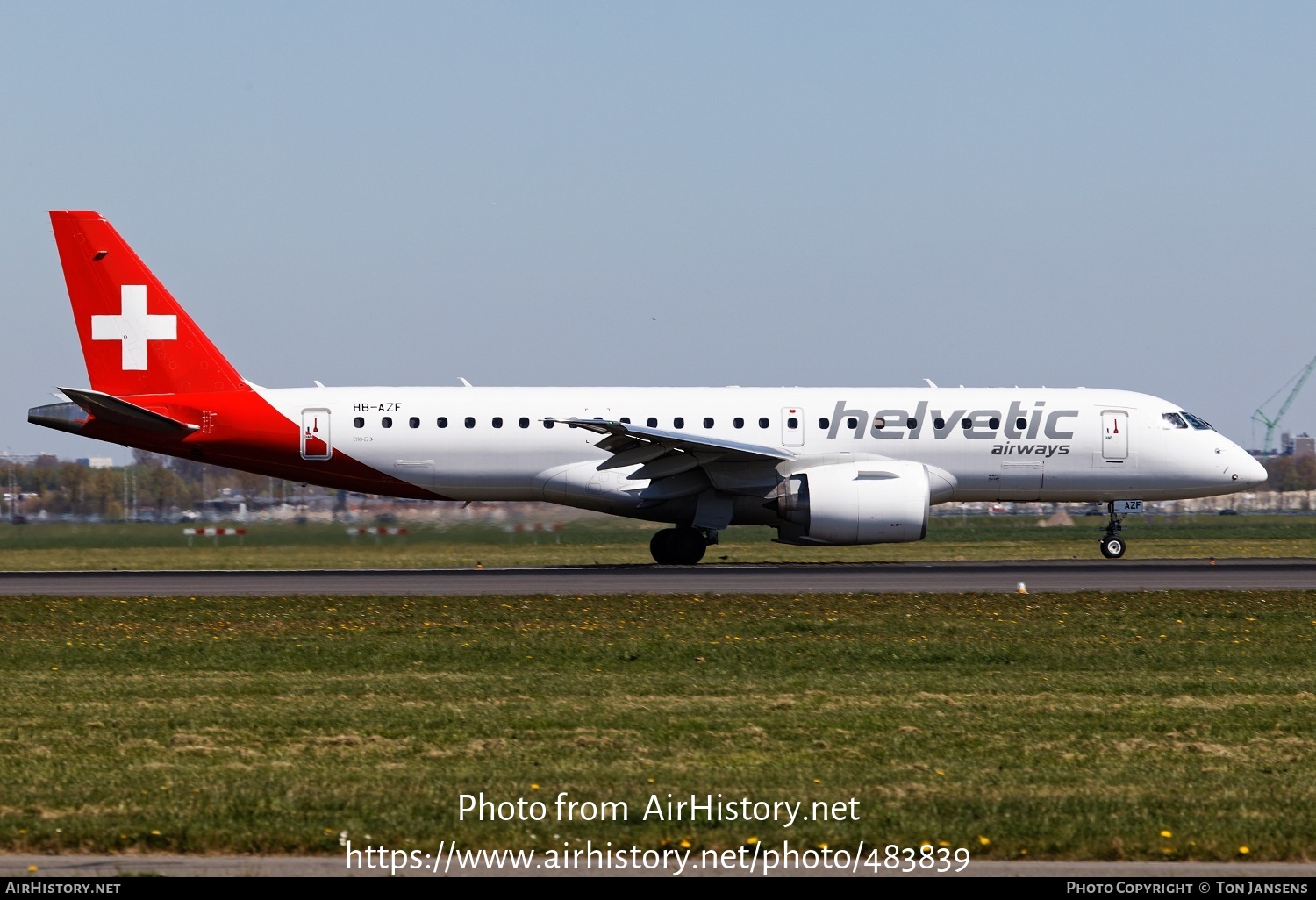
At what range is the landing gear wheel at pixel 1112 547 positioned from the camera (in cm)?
3120

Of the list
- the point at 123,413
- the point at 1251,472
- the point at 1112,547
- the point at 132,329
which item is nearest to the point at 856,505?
the point at 1112,547

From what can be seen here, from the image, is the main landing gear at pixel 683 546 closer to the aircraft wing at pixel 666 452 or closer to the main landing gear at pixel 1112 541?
the aircraft wing at pixel 666 452

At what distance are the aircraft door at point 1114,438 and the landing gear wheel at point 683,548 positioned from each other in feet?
28.7

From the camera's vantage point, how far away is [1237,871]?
6.96 m

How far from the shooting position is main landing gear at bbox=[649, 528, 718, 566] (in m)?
29.5

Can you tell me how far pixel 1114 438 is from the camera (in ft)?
98.7

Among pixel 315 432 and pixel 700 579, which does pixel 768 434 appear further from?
pixel 315 432

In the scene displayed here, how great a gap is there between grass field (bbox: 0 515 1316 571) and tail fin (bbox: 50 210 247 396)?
13.7 feet

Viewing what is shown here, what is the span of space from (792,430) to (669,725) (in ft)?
60.5

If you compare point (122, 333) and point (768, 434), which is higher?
point (122, 333)

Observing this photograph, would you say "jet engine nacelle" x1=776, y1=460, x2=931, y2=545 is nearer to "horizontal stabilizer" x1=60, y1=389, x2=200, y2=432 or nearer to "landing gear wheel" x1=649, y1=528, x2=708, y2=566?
"landing gear wheel" x1=649, y1=528, x2=708, y2=566

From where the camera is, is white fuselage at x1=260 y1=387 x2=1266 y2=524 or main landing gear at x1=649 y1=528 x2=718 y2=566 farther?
main landing gear at x1=649 y1=528 x2=718 y2=566

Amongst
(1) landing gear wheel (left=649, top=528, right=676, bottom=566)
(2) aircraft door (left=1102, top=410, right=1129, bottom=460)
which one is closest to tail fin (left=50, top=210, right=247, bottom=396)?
(1) landing gear wheel (left=649, top=528, right=676, bottom=566)

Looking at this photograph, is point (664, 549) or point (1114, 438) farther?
point (1114, 438)
